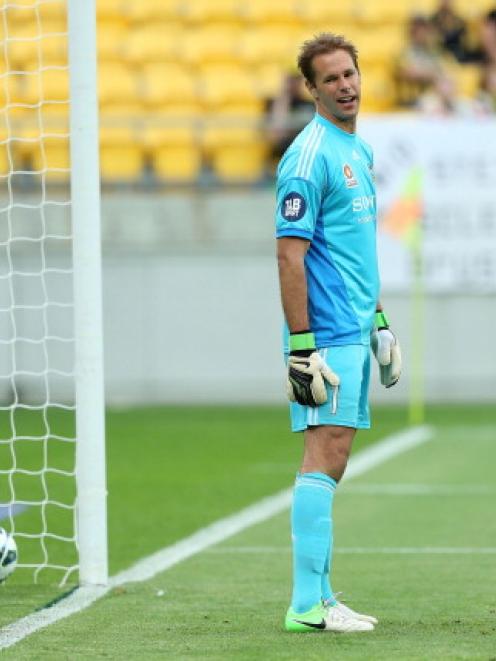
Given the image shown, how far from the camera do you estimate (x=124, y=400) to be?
59.9ft

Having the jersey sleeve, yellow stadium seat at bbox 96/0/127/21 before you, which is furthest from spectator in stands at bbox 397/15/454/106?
the jersey sleeve

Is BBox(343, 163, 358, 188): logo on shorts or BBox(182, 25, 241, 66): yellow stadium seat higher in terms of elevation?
BBox(182, 25, 241, 66): yellow stadium seat

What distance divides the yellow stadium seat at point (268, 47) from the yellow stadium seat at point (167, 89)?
0.77m

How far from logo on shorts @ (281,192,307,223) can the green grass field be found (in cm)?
143


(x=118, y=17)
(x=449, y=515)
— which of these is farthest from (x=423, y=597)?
(x=118, y=17)

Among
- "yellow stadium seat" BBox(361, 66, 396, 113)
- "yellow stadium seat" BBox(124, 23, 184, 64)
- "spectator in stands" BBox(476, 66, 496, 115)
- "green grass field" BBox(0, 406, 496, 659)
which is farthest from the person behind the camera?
"yellow stadium seat" BBox(124, 23, 184, 64)

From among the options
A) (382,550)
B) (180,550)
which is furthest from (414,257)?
(180,550)

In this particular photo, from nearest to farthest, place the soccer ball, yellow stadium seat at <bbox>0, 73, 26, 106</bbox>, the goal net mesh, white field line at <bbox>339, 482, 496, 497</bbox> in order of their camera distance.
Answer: the soccer ball < white field line at <bbox>339, 482, 496, 497</bbox> < the goal net mesh < yellow stadium seat at <bbox>0, 73, 26, 106</bbox>

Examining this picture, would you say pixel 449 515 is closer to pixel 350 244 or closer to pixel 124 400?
pixel 350 244

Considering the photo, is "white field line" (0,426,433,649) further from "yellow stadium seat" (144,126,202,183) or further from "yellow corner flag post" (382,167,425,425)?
"yellow stadium seat" (144,126,202,183)

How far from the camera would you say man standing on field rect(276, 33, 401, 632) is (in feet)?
19.2

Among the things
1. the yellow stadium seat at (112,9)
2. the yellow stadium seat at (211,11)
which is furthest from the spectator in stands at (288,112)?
the yellow stadium seat at (112,9)

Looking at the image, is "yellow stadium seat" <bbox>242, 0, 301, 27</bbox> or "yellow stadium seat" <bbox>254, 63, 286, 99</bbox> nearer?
"yellow stadium seat" <bbox>254, 63, 286, 99</bbox>

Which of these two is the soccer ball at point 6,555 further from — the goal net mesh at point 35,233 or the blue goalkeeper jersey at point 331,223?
the goal net mesh at point 35,233
